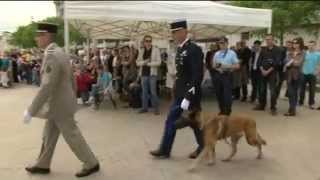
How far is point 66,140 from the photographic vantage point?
22.0 ft

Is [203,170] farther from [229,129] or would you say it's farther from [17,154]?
[17,154]

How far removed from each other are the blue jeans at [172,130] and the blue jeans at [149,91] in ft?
15.7

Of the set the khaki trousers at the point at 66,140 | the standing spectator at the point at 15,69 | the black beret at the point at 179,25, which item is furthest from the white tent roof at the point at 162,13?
the standing spectator at the point at 15,69

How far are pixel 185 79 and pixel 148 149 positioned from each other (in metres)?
1.50

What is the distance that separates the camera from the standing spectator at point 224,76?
11516 mm

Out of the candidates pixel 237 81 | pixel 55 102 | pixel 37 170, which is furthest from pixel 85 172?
pixel 237 81

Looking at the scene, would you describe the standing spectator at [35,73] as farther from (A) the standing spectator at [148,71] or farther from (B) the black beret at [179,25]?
(B) the black beret at [179,25]

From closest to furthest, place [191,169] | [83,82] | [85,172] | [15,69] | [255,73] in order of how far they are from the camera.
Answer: [85,172] → [191,169] → [255,73] → [83,82] → [15,69]

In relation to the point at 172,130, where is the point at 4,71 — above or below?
below

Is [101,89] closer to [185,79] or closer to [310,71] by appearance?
[310,71]

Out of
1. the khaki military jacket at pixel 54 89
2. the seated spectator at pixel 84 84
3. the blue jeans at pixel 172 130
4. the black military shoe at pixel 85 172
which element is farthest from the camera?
the seated spectator at pixel 84 84

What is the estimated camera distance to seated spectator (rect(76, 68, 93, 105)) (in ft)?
46.8

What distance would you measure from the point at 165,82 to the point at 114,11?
3932 millimetres

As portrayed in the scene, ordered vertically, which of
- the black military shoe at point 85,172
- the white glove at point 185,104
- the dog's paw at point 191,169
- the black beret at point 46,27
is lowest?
the dog's paw at point 191,169
